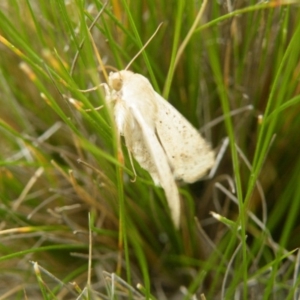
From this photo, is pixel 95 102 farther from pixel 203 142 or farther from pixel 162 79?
pixel 203 142

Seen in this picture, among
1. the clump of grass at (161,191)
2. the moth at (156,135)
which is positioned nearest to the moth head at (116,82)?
the moth at (156,135)

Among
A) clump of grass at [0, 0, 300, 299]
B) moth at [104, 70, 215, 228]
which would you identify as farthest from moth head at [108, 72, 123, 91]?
clump of grass at [0, 0, 300, 299]

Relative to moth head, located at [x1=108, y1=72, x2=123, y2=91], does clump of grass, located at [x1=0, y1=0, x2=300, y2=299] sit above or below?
below

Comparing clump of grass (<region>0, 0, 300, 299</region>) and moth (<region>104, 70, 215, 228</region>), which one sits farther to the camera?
clump of grass (<region>0, 0, 300, 299</region>)

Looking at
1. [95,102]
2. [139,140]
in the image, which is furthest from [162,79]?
[139,140]

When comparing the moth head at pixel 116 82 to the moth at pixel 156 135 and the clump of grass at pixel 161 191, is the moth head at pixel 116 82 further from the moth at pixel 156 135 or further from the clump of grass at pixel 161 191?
the clump of grass at pixel 161 191

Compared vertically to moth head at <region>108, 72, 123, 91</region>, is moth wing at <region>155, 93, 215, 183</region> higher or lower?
lower

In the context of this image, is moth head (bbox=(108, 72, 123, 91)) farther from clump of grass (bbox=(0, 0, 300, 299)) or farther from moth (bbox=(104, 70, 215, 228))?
clump of grass (bbox=(0, 0, 300, 299))
